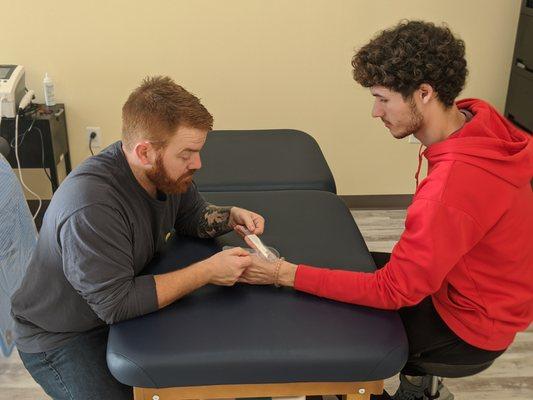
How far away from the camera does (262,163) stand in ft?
6.87

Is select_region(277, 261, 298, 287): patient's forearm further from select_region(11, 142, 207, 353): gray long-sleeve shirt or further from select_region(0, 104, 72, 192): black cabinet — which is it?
select_region(0, 104, 72, 192): black cabinet

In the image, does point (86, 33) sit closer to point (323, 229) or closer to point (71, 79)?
point (71, 79)

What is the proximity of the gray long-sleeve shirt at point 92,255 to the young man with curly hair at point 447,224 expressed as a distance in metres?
0.26

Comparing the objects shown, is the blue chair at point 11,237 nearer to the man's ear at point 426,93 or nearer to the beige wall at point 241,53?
the man's ear at point 426,93

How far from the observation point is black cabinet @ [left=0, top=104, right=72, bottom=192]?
275 cm

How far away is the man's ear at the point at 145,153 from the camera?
4.17 ft

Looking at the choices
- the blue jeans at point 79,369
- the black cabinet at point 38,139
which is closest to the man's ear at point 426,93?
the blue jeans at point 79,369

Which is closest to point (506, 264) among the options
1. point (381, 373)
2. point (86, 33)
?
point (381, 373)

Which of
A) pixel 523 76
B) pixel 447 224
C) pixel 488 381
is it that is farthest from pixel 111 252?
pixel 523 76

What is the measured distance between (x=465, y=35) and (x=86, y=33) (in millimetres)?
1904

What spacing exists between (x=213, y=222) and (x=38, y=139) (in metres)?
1.58

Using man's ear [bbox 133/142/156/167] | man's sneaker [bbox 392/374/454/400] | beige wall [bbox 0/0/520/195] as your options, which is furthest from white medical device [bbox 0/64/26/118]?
man's sneaker [bbox 392/374/454/400]

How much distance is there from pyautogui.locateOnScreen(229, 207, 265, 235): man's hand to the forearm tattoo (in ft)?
0.05

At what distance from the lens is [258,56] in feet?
9.86
